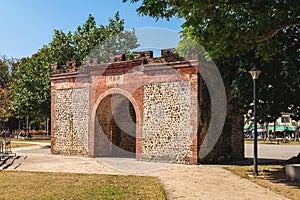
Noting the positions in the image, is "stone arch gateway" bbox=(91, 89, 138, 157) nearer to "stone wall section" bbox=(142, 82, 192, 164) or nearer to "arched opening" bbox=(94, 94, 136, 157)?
"arched opening" bbox=(94, 94, 136, 157)

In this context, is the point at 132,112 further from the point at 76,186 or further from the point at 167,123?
the point at 76,186

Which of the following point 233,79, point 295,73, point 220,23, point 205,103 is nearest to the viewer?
point 220,23

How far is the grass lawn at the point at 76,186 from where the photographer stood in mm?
8477

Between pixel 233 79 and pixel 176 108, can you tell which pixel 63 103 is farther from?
pixel 233 79

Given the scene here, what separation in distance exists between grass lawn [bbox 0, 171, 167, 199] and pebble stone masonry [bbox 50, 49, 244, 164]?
4652 millimetres

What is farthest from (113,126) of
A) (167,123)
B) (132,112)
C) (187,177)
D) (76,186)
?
(76,186)

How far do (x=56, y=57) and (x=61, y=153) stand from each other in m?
10.6

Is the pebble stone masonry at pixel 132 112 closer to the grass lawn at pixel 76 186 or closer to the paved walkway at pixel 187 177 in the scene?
the paved walkway at pixel 187 177

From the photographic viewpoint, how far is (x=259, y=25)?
32.8ft

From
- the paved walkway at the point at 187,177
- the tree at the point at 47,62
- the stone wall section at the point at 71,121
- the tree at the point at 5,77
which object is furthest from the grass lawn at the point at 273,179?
the tree at the point at 5,77

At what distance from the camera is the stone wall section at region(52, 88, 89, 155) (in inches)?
778

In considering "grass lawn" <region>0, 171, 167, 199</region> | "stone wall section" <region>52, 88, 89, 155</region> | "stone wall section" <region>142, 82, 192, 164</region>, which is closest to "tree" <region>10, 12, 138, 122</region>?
"stone wall section" <region>52, 88, 89, 155</region>

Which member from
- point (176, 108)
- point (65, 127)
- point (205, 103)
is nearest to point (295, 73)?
point (205, 103)

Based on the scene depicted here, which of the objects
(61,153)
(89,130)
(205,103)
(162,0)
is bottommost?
(61,153)
